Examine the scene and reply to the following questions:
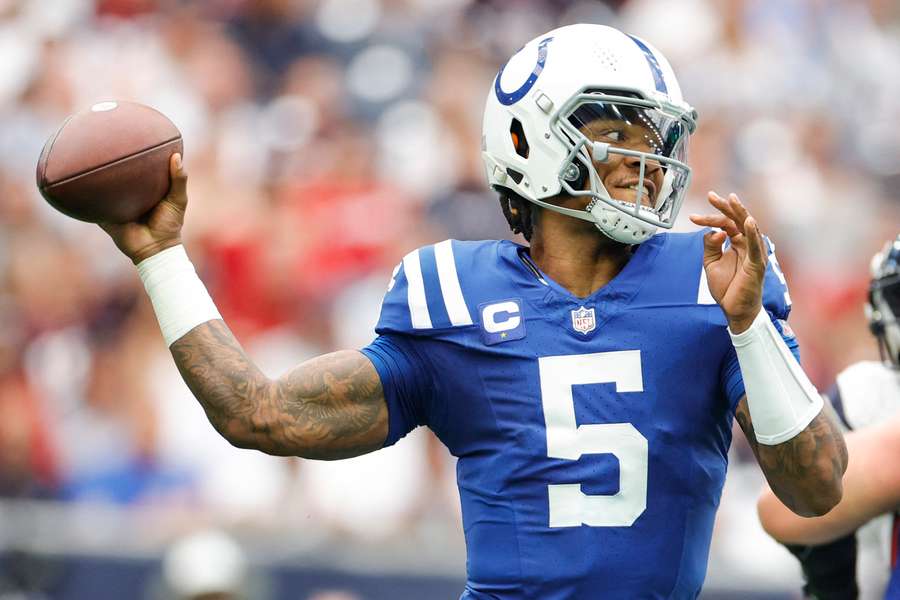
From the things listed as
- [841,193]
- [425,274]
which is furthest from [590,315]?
[841,193]

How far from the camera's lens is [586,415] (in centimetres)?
303

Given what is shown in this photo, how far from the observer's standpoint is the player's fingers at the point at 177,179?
3.20 metres

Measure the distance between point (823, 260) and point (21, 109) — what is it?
4.57 m

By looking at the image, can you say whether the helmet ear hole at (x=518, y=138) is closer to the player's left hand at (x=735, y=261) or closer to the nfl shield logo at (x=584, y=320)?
the nfl shield logo at (x=584, y=320)

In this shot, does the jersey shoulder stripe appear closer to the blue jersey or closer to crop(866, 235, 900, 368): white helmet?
the blue jersey

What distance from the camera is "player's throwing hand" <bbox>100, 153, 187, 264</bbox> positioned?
3.21 meters

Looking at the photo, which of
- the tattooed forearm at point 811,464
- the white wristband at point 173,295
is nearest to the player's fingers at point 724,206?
the tattooed forearm at point 811,464

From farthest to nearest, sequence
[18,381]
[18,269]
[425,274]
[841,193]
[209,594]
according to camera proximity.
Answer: [841,193], [18,269], [18,381], [209,594], [425,274]

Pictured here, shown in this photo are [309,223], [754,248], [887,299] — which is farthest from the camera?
[309,223]

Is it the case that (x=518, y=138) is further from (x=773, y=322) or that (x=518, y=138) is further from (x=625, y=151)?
Result: (x=773, y=322)

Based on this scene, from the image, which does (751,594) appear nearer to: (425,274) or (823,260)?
(823,260)

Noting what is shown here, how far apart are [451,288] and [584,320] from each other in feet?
1.02

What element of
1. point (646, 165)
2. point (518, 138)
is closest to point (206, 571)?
point (518, 138)

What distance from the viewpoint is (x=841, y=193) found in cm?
824
